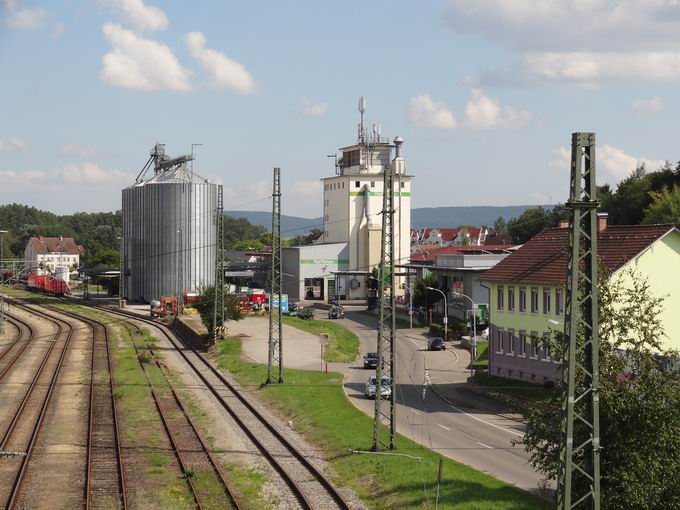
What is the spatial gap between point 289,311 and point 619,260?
61.3m

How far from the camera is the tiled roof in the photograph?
147ft

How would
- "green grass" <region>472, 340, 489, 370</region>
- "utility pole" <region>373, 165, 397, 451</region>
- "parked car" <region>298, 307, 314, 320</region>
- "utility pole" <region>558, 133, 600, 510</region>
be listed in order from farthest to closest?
"parked car" <region>298, 307, 314, 320</region>
"green grass" <region>472, 340, 489, 370</region>
"utility pole" <region>373, 165, 397, 451</region>
"utility pole" <region>558, 133, 600, 510</region>

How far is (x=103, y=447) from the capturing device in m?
34.7

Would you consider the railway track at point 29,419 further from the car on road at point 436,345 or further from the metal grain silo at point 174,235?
the metal grain silo at point 174,235

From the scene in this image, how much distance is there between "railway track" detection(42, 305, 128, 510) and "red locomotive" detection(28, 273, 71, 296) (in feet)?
265

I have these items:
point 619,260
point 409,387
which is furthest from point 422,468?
point 409,387

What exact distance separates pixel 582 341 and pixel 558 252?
101ft

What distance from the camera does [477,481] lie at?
2820 centimetres

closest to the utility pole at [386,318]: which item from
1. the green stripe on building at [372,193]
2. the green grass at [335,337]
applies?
the green grass at [335,337]

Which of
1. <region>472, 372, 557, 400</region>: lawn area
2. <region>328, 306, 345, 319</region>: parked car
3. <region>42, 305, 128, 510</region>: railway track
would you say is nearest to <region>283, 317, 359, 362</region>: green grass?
<region>328, 306, 345, 319</region>: parked car

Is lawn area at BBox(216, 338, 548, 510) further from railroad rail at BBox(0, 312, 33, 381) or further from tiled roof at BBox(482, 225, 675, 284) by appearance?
railroad rail at BBox(0, 312, 33, 381)

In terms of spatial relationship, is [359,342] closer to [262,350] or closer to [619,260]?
[262,350]

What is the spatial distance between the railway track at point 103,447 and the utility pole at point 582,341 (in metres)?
13.0

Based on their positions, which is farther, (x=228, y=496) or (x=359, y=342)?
(x=359, y=342)
